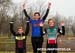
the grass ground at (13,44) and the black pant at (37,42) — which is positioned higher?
the black pant at (37,42)

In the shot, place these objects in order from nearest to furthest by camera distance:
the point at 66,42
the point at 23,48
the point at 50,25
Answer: the point at 50,25, the point at 23,48, the point at 66,42

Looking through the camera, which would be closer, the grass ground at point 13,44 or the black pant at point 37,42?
the black pant at point 37,42

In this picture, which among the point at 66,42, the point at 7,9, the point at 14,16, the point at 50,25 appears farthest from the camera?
the point at 7,9

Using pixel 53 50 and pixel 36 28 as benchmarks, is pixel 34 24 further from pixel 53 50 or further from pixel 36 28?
pixel 53 50

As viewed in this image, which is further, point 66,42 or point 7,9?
point 7,9

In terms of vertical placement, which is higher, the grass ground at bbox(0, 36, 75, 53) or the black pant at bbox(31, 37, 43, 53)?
the black pant at bbox(31, 37, 43, 53)

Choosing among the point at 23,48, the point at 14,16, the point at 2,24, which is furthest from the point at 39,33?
the point at 2,24

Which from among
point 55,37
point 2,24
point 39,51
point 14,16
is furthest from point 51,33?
point 2,24

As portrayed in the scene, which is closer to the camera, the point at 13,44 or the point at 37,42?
the point at 37,42

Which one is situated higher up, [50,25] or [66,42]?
[50,25]

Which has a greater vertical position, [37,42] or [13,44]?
[37,42]

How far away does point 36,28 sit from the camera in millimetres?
8055

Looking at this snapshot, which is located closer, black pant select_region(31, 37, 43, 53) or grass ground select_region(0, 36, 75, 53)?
black pant select_region(31, 37, 43, 53)

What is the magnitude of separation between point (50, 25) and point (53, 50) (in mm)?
765
